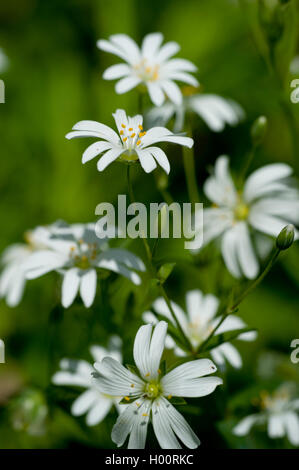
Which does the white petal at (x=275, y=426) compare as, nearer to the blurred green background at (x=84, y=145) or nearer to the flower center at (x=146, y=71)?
the blurred green background at (x=84, y=145)

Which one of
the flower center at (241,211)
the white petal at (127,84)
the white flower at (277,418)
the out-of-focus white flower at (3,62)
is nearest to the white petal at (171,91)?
the white petal at (127,84)

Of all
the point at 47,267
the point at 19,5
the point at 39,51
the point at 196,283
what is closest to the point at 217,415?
the point at 47,267

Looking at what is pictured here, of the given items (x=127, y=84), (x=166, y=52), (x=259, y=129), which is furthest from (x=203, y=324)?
(x=166, y=52)

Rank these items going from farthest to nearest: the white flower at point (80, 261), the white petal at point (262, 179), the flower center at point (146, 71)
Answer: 1. the white petal at point (262, 179)
2. the flower center at point (146, 71)
3. the white flower at point (80, 261)

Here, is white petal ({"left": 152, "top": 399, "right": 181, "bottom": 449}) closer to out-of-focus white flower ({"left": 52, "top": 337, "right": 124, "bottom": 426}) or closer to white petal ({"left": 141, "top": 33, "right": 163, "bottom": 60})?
out-of-focus white flower ({"left": 52, "top": 337, "right": 124, "bottom": 426})

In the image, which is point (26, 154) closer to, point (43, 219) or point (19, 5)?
point (43, 219)
